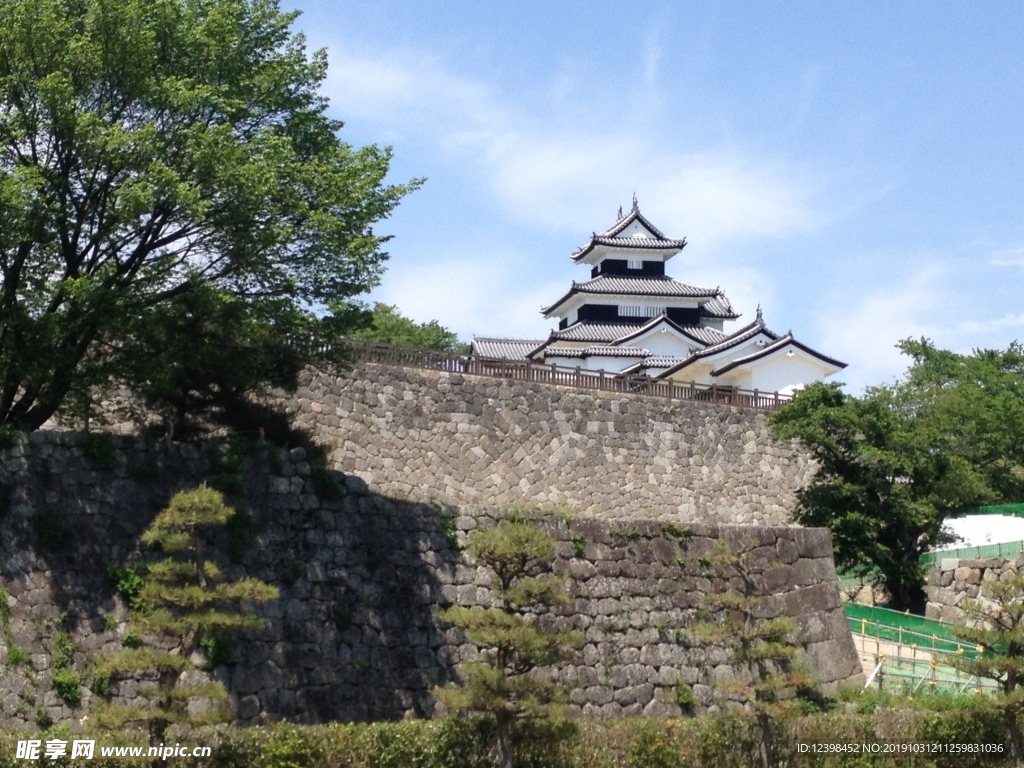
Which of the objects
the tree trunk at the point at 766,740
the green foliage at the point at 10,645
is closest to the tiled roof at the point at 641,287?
the tree trunk at the point at 766,740

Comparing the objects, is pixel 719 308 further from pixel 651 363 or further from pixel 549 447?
pixel 549 447

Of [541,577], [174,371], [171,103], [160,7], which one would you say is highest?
[160,7]

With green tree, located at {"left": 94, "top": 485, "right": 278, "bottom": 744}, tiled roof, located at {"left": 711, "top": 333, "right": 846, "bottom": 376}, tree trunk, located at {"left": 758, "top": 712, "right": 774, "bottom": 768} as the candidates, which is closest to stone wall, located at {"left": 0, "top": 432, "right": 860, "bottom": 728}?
green tree, located at {"left": 94, "top": 485, "right": 278, "bottom": 744}

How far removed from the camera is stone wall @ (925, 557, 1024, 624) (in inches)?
912

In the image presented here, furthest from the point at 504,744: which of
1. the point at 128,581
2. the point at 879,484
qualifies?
the point at 879,484

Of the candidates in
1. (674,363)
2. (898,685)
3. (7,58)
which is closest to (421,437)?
(898,685)

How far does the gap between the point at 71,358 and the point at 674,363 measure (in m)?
26.7

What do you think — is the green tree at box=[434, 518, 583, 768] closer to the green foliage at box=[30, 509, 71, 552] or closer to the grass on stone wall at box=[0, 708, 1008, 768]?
the grass on stone wall at box=[0, 708, 1008, 768]

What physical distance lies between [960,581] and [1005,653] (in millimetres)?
7465

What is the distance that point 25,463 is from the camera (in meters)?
13.1

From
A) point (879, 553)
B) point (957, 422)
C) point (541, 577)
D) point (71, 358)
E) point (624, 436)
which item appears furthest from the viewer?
point (957, 422)

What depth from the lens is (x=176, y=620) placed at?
11.8 meters

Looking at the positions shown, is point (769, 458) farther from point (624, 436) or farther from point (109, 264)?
point (109, 264)

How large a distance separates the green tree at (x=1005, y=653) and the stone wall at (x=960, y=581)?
6779mm
